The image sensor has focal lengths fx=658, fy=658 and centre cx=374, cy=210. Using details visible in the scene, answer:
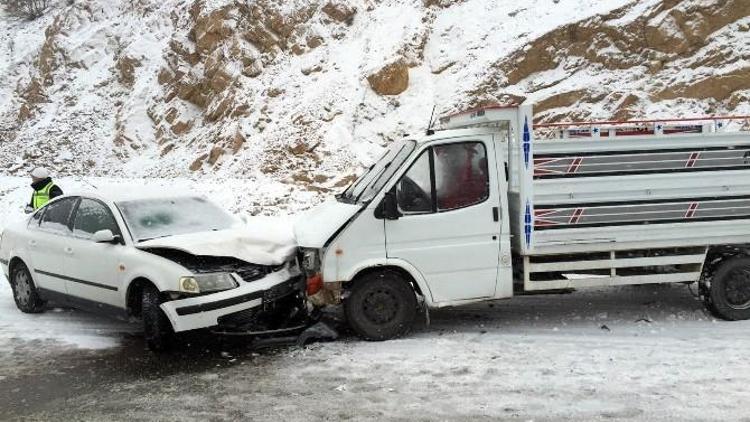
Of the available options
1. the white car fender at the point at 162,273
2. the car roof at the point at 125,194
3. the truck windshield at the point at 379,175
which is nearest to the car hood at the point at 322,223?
Result: the truck windshield at the point at 379,175

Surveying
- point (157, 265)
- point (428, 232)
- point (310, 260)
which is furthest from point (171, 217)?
point (428, 232)

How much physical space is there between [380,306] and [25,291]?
4.64 m

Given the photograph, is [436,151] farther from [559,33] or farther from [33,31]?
[33,31]

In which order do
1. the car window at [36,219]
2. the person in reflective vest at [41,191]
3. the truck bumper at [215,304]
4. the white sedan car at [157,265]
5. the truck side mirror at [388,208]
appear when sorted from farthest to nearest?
1. the person in reflective vest at [41,191]
2. the car window at [36,219]
3. the truck side mirror at [388,208]
4. the white sedan car at [157,265]
5. the truck bumper at [215,304]

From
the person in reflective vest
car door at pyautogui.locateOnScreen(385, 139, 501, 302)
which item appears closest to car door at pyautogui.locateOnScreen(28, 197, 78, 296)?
the person in reflective vest

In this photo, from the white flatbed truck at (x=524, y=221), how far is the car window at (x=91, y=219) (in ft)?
7.00

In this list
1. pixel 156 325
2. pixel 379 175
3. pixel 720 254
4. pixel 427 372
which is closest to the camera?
pixel 427 372

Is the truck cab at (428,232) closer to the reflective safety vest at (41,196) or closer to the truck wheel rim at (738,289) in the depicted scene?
the truck wheel rim at (738,289)

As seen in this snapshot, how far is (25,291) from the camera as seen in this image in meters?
8.13

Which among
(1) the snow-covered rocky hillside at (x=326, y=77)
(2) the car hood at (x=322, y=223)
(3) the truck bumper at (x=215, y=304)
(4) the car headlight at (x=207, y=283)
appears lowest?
(3) the truck bumper at (x=215, y=304)

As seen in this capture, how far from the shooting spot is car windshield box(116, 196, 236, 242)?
704cm

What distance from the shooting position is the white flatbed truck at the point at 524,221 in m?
6.53

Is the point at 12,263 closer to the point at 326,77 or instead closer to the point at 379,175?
the point at 379,175

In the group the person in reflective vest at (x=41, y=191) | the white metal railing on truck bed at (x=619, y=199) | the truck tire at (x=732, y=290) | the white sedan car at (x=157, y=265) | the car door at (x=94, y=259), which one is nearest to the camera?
the white sedan car at (x=157, y=265)
